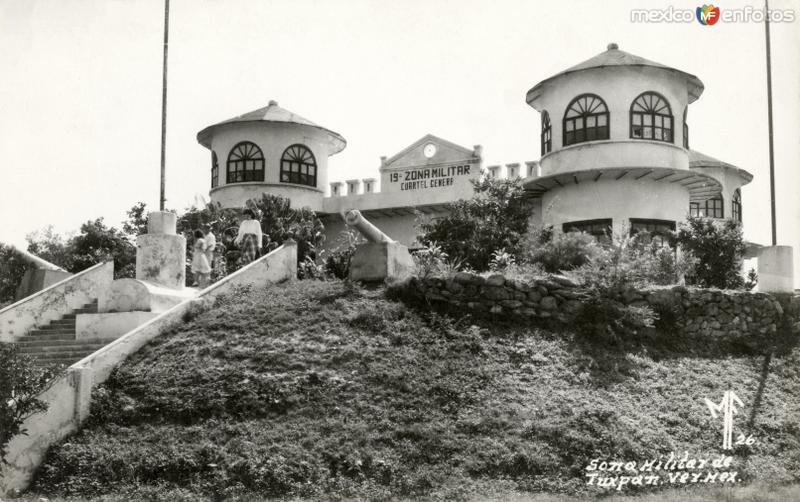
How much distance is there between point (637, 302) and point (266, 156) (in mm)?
17900

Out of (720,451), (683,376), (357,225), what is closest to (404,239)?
(357,225)

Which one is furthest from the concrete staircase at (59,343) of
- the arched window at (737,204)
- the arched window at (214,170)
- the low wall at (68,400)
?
the arched window at (737,204)

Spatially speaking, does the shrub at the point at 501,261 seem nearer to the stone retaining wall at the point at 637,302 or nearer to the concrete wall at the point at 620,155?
the stone retaining wall at the point at 637,302

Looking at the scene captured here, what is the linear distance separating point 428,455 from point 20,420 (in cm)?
518

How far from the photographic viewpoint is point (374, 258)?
691 inches

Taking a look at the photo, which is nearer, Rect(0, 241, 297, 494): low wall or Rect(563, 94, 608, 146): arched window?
Rect(0, 241, 297, 494): low wall

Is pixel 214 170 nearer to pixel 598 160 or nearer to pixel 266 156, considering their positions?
pixel 266 156

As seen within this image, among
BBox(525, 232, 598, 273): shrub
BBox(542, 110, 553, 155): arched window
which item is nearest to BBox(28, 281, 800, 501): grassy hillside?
BBox(525, 232, 598, 273): shrub

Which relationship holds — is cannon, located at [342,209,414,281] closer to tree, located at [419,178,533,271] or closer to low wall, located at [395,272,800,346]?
low wall, located at [395,272,800,346]

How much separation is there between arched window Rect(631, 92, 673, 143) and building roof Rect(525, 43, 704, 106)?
0.88 m

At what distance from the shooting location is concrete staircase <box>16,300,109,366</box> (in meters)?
15.4

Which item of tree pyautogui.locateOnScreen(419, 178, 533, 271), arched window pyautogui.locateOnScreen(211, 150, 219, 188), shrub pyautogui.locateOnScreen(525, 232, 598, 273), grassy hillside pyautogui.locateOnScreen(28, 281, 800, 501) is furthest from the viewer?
arched window pyautogui.locateOnScreen(211, 150, 219, 188)

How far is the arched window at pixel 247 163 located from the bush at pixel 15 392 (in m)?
19.7

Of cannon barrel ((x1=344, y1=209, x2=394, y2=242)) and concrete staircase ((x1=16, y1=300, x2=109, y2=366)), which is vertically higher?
cannon barrel ((x1=344, y1=209, x2=394, y2=242))
